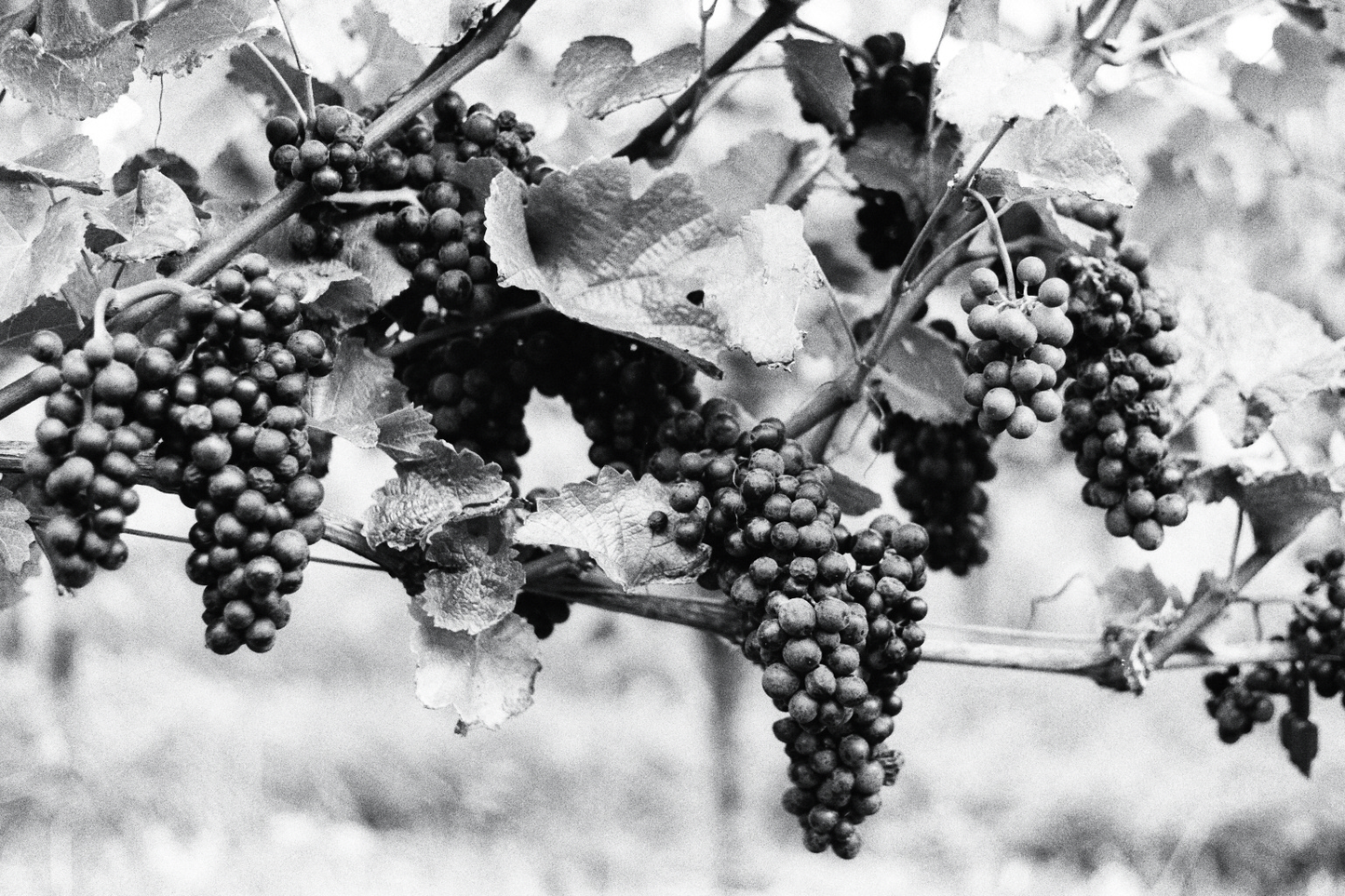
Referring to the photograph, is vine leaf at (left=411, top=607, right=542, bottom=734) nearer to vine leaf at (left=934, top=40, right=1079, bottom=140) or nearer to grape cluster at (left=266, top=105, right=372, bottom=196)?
grape cluster at (left=266, top=105, right=372, bottom=196)

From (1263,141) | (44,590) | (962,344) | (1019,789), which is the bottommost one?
(1019,789)

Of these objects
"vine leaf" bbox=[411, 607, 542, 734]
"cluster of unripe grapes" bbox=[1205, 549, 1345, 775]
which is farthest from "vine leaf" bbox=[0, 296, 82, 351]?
"cluster of unripe grapes" bbox=[1205, 549, 1345, 775]

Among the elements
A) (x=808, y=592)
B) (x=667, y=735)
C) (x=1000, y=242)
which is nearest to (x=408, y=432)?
(x=808, y=592)

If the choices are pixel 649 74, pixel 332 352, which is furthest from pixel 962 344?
pixel 332 352

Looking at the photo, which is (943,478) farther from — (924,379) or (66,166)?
(66,166)

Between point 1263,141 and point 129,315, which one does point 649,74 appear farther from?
point 1263,141

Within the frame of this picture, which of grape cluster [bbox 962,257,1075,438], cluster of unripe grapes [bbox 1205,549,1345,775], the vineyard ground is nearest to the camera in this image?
grape cluster [bbox 962,257,1075,438]

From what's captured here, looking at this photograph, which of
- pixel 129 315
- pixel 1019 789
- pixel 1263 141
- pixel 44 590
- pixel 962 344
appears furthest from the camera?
pixel 1019 789
